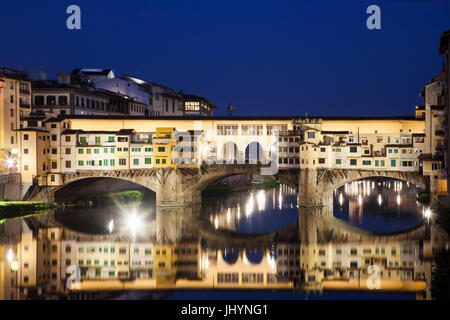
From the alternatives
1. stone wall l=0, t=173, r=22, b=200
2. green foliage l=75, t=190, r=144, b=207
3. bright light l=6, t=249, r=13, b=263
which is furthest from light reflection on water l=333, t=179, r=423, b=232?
stone wall l=0, t=173, r=22, b=200

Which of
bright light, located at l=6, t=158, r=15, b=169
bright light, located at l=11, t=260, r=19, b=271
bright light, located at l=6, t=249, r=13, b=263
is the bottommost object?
bright light, located at l=11, t=260, r=19, b=271

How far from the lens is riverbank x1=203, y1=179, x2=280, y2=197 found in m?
52.8

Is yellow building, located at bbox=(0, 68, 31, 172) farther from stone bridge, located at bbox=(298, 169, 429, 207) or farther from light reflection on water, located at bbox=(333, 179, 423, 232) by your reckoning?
light reflection on water, located at bbox=(333, 179, 423, 232)

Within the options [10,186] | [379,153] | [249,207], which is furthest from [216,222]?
[10,186]

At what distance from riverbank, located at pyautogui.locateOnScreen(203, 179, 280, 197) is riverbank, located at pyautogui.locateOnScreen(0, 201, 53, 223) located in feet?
53.2

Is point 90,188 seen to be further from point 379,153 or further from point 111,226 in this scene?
point 379,153

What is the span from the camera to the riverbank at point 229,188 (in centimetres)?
5275

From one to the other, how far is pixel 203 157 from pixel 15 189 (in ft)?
46.9

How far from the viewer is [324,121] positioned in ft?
144

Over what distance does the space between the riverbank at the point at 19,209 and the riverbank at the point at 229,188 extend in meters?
16.2

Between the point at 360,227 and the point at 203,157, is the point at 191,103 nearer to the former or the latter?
the point at 203,157

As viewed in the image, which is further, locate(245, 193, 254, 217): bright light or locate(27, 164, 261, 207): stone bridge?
locate(27, 164, 261, 207): stone bridge

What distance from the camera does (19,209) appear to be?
1499 inches
